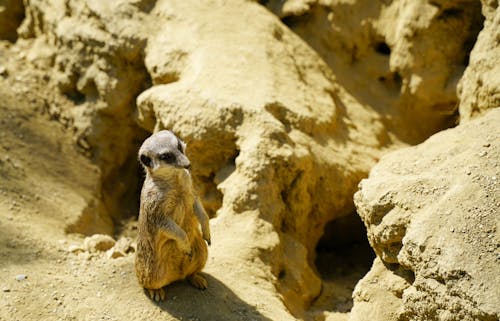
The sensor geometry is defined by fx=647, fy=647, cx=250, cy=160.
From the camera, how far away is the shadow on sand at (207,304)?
395 centimetres

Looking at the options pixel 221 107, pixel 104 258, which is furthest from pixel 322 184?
pixel 104 258

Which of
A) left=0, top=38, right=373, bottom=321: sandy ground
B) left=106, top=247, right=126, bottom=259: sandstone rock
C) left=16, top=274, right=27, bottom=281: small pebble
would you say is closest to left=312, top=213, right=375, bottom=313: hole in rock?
left=0, top=38, right=373, bottom=321: sandy ground

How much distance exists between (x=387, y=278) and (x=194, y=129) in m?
1.97

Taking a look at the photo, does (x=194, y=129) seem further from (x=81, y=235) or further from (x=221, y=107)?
(x=81, y=235)

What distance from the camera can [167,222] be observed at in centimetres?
381

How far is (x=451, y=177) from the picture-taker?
3.58m

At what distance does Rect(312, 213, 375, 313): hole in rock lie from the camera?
213 inches

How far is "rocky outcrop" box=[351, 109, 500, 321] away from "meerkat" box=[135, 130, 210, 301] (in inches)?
40.0

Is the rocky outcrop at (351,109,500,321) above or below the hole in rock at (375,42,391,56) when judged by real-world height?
below

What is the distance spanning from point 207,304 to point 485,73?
2.55 metres

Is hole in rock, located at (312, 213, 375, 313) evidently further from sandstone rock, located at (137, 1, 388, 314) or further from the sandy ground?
sandstone rock, located at (137, 1, 388, 314)

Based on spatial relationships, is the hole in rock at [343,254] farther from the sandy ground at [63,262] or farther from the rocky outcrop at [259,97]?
the rocky outcrop at [259,97]

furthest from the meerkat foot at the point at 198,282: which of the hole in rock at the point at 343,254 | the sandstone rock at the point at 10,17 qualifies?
the sandstone rock at the point at 10,17

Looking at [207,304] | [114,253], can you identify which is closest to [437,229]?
[207,304]
